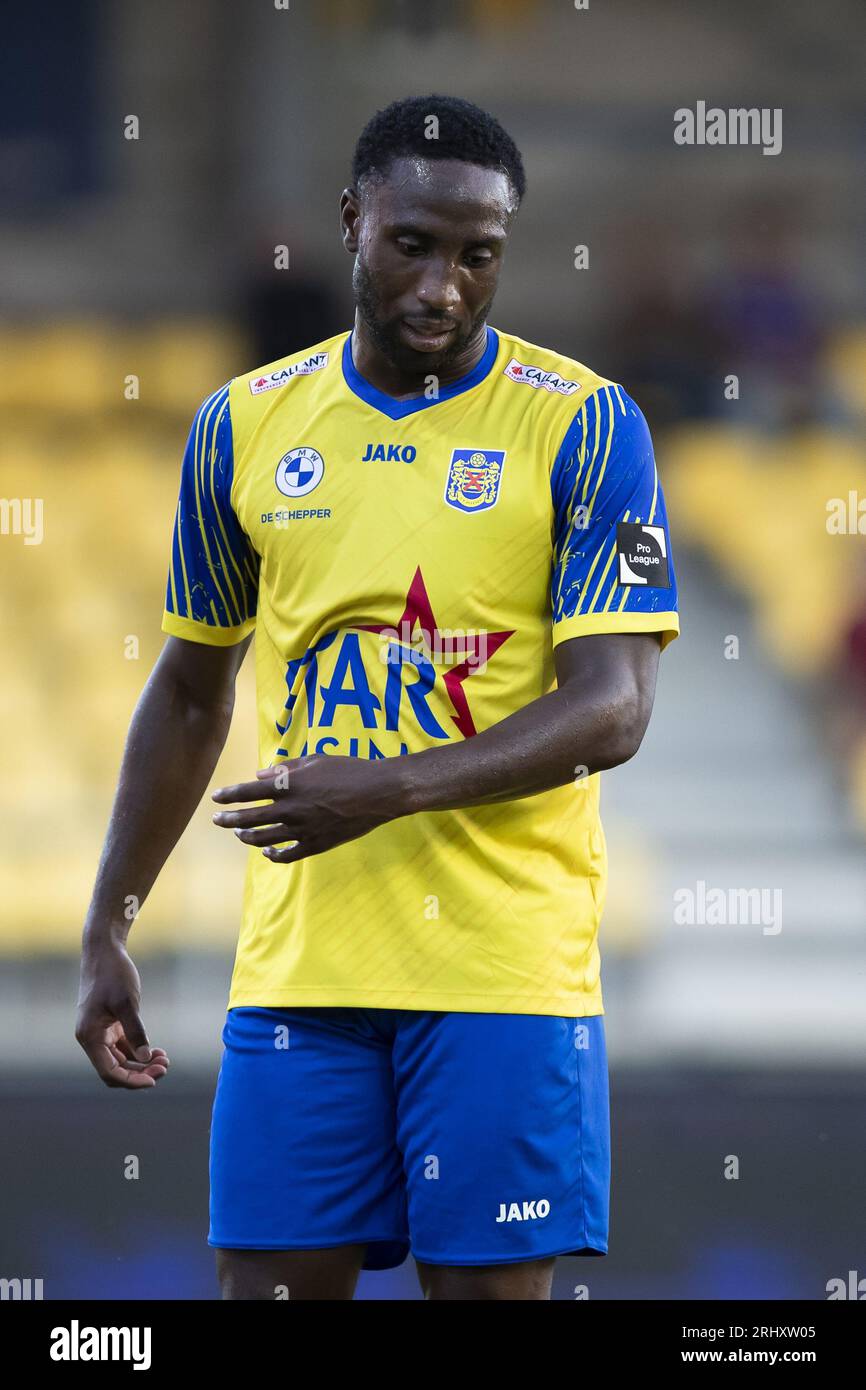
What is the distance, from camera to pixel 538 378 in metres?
1.87

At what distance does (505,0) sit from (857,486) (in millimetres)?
2175

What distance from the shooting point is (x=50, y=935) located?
5004 millimetres

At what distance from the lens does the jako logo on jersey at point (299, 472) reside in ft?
6.06

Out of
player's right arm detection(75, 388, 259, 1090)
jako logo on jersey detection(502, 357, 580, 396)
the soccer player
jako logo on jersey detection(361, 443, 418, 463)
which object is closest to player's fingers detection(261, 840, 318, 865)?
the soccer player

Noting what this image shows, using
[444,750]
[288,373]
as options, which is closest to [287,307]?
[288,373]

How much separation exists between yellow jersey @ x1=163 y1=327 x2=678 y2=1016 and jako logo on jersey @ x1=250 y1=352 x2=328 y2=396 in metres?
0.12

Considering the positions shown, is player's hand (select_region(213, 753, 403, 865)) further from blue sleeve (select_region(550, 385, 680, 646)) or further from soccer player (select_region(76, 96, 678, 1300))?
blue sleeve (select_region(550, 385, 680, 646))

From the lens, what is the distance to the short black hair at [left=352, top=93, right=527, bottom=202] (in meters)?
1.80

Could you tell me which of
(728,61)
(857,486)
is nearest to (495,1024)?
(857,486)

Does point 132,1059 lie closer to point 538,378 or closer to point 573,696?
point 573,696

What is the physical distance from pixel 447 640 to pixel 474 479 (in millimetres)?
179

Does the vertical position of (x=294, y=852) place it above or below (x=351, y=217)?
below

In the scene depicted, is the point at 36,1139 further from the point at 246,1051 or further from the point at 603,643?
the point at 603,643

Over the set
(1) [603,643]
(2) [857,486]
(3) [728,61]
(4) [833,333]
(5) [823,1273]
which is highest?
(3) [728,61]
